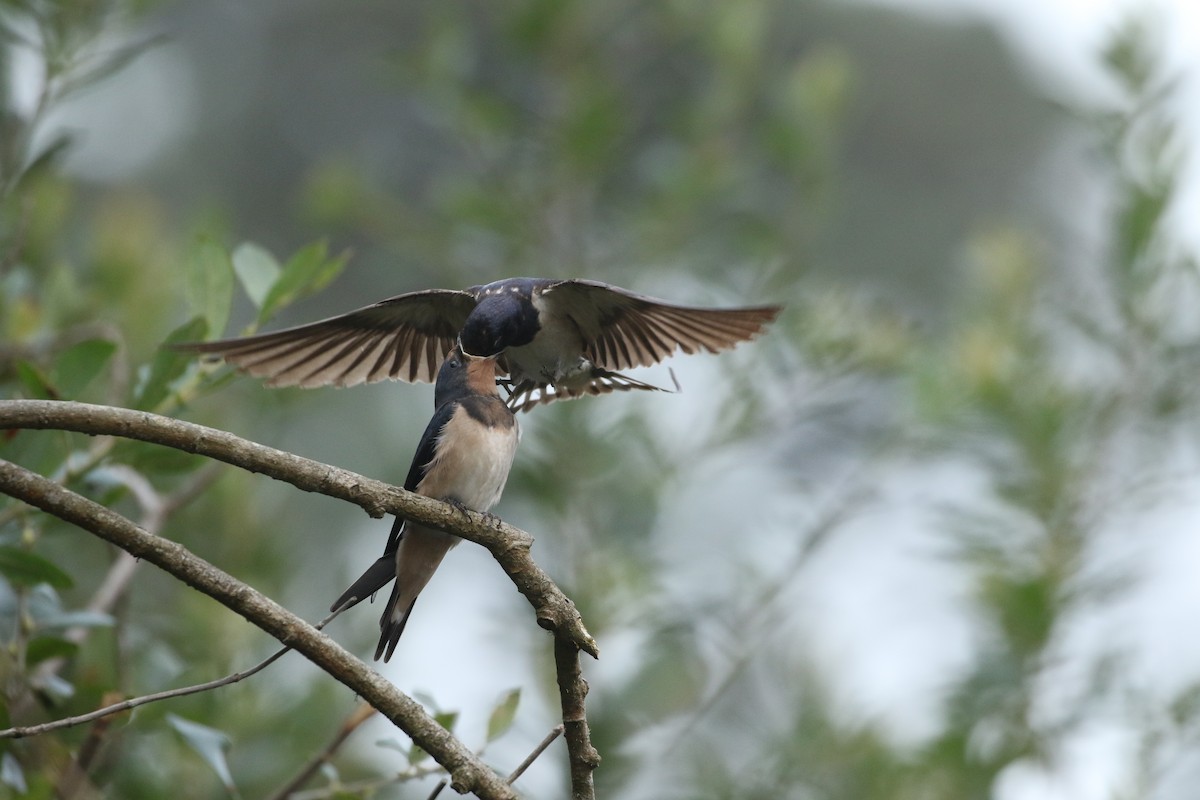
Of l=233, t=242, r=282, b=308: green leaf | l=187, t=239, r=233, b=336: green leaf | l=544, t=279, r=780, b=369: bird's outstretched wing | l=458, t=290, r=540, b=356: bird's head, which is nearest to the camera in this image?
l=187, t=239, r=233, b=336: green leaf

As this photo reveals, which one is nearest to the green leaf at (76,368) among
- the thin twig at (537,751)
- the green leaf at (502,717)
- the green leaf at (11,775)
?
the green leaf at (11,775)

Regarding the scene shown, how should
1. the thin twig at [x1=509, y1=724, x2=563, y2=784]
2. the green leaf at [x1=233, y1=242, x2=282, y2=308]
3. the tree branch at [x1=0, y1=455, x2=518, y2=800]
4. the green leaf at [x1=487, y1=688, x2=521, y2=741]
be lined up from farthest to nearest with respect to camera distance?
the green leaf at [x1=233, y1=242, x2=282, y2=308] → the green leaf at [x1=487, y1=688, x2=521, y2=741] → the thin twig at [x1=509, y1=724, x2=563, y2=784] → the tree branch at [x1=0, y1=455, x2=518, y2=800]

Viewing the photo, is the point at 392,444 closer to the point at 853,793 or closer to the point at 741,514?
the point at 741,514

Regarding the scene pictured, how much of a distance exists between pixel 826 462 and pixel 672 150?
6.20 ft

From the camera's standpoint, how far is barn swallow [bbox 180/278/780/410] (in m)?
3.76

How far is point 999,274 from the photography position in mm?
6172

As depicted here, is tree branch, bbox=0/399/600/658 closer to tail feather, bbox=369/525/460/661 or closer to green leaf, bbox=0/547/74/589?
green leaf, bbox=0/547/74/589

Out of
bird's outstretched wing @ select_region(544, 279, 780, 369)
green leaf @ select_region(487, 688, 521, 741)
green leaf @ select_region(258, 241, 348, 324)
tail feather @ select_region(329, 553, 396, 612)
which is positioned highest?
bird's outstretched wing @ select_region(544, 279, 780, 369)

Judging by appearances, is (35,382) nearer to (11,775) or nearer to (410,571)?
(11,775)

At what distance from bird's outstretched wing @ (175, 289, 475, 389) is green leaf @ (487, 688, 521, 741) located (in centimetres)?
98

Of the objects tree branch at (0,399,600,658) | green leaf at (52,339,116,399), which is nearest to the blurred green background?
green leaf at (52,339,116,399)

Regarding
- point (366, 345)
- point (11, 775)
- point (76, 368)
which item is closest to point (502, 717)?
point (11, 775)

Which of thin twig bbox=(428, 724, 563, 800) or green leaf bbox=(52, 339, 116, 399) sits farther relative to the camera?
green leaf bbox=(52, 339, 116, 399)

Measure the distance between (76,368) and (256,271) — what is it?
555 mm
